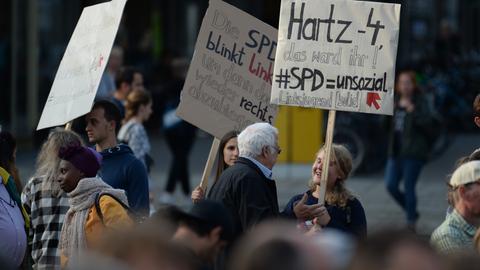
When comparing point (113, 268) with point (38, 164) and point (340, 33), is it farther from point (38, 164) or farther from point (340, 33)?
point (340, 33)

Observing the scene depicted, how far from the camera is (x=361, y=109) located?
8.20 metres

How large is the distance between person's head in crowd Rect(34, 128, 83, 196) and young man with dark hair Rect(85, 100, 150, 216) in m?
0.52

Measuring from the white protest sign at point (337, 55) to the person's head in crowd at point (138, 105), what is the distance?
2732 millimetres

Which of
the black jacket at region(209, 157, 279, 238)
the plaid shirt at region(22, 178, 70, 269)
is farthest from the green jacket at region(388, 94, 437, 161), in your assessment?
the plaid shirt at region(22, 178, 70, 269)

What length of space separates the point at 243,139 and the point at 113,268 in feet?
12.9

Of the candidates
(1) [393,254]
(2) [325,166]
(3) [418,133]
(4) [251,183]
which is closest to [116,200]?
(4) [251,183]

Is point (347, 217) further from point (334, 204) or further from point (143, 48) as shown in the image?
point (143, 48)

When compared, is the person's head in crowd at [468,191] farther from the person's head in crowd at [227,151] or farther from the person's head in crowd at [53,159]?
the person's head in crowd at [227,151]

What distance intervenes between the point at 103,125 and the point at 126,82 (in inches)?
133

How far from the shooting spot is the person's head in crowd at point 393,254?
11.9 feet

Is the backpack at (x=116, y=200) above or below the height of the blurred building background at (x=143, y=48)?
below

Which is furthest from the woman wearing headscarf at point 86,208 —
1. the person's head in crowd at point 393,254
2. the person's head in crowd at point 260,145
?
the person's head in crowd at point 393,254

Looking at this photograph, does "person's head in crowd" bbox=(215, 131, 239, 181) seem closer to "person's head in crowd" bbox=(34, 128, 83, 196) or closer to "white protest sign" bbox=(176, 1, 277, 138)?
"white protest sign" bbox=(176, 1, 277, 138)

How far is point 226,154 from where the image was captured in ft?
27.3
